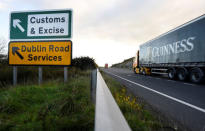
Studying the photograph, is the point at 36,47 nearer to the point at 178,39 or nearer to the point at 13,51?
the point at 13,51

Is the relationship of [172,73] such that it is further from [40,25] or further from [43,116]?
[43,116]

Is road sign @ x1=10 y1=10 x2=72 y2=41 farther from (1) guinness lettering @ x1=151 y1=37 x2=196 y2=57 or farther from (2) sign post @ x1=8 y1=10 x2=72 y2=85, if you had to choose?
(1) guinness lettering @ x1=151 y1=37 x2=196 y2=57

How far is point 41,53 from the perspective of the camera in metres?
5.62

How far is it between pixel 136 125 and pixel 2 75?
8029mm

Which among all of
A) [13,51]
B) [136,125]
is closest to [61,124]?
[136,125]

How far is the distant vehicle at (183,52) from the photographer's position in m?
8.58

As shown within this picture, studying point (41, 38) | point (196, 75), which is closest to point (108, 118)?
point (41, 38)

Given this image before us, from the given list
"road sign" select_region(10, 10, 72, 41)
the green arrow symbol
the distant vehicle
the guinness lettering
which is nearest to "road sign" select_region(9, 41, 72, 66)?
the green arrow symbol

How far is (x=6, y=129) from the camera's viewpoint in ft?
6.08

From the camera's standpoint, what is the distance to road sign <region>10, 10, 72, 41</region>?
5574 mm

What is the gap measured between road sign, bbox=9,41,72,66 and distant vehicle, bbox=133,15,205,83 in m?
8.79

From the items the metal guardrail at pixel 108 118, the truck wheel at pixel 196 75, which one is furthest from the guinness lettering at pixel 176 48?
the metal guardrail at pixel 108 118

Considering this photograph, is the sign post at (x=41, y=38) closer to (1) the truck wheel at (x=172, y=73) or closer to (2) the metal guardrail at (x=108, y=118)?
(2) the metal guardrail at (x=108, y=118)

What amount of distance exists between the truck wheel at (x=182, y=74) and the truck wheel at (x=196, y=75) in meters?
0.52
